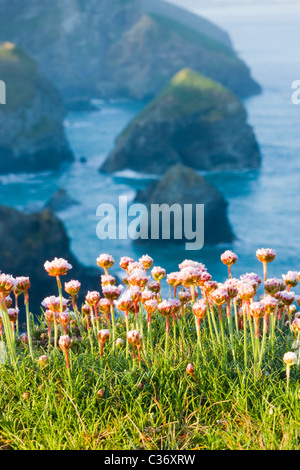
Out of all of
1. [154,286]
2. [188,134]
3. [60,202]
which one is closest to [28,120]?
[60,202]

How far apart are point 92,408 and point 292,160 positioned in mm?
164808

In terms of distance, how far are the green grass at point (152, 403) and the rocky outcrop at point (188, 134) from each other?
144 metres

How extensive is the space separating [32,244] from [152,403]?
7286 centimetres

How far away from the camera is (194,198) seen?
9738 centimetres

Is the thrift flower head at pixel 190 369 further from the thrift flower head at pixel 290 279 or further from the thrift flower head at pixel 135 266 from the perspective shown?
the thrift flower head at pixel 290 279

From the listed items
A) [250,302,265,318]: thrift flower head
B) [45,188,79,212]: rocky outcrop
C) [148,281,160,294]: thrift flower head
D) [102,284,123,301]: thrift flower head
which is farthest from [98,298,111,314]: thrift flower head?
[45,188,79,212]: rocky outcrop

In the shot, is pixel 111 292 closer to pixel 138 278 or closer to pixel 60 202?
pixel 138 278

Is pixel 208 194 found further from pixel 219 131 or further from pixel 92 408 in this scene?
pixel 92 408

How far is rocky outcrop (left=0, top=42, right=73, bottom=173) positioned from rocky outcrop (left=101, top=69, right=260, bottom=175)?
17.3m

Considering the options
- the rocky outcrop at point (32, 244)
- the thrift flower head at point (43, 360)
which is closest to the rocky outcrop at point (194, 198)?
the rocky outcrop at point (32, 244)

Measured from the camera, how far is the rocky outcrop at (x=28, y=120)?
152m

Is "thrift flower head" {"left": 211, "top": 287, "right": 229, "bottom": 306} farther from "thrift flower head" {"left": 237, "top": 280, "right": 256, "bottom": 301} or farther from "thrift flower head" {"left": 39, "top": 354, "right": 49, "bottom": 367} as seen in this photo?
"thrift flower head" {"left": 39, "top": 354, "right": 49, "bottom": 367}

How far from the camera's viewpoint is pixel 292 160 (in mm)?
163500
